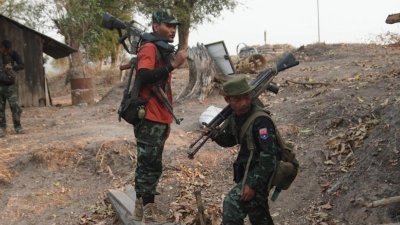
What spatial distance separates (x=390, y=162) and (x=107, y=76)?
69.3 feet

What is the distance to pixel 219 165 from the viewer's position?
20.2 feet

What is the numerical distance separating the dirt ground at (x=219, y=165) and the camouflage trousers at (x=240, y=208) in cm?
107

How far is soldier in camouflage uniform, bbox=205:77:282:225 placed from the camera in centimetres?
321

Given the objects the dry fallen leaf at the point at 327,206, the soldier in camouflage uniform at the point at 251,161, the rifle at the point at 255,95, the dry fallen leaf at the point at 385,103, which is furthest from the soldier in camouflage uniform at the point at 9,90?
the dry fallen leaf at the point at 385,103

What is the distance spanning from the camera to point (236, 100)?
131 inches

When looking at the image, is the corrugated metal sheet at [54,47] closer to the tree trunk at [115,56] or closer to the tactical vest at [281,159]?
the tactical vest at [281,159]

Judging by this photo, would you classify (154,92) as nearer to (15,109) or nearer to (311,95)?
(311,95)

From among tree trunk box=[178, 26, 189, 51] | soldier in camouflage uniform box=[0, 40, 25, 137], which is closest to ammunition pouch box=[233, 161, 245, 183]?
soldier in camouflage uniform box=[0, 40, 25, 137]

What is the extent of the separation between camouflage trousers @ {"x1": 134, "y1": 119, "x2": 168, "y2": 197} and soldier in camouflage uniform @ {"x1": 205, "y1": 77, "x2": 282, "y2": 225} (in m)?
0.77

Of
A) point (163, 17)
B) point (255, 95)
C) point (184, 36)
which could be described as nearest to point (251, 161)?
point (255, 95)

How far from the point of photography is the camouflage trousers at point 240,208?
3266 mm

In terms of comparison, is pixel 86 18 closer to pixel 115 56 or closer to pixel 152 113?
pixel 115 56

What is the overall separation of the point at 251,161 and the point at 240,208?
37 cm

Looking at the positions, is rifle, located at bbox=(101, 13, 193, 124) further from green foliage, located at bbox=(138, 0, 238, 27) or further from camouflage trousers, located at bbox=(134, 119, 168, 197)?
green foliage, located at bbox=(138, 0, 238, 27)
